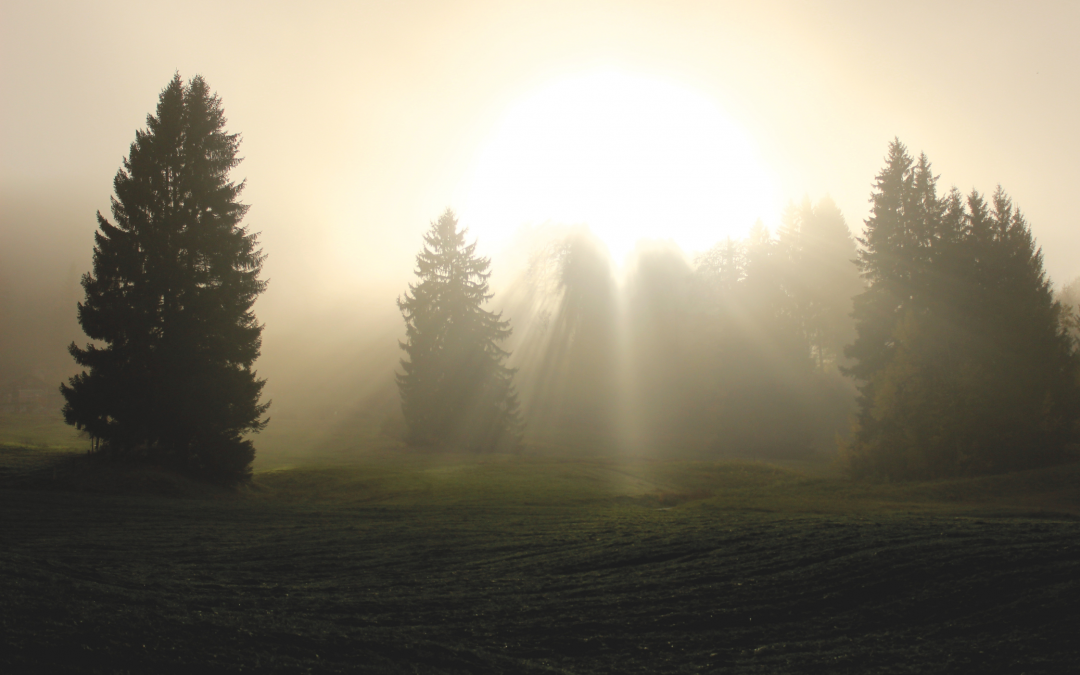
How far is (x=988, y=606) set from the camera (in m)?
5.71

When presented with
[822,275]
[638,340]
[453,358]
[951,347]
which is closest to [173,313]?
[453,358]

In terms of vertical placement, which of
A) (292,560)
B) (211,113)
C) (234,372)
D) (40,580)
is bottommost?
(292,560)

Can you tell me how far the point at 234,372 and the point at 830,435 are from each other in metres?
51.4

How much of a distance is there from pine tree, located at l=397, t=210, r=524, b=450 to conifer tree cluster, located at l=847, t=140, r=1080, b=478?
24.0m

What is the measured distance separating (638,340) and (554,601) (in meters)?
60.1

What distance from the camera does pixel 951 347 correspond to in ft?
105

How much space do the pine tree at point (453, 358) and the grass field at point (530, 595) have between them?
2730 centimetres

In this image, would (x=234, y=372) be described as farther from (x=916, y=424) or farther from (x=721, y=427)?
(x=721, y=427)

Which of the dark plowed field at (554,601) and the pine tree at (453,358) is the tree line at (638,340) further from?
the dark plowed field at (554,601)

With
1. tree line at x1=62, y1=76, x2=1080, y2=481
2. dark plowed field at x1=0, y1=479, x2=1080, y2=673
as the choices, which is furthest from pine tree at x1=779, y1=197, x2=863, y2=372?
dark plowed field at x1=0, y1=479, x2=1080, y2=673

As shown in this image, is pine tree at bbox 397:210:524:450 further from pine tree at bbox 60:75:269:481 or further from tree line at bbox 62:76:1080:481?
pine tree at bbox 60:75:269:481

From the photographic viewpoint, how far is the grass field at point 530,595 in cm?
438

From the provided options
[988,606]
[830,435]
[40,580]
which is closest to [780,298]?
[830,435]

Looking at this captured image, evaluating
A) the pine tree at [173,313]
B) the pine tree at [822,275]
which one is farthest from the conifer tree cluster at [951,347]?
the pine tree at [173,313]
